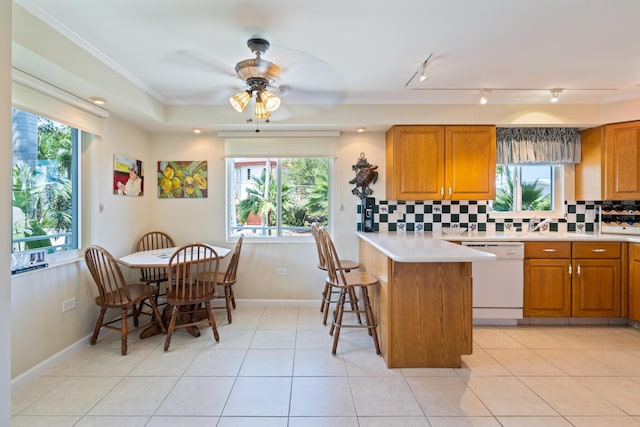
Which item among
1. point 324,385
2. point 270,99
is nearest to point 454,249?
point 324,385

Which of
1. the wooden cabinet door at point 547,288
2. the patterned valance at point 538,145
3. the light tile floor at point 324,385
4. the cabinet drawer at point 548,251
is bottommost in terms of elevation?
the light tile floor at point 324,385

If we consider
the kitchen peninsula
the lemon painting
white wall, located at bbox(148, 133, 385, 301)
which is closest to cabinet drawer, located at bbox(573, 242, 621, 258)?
the kitchen peninsula

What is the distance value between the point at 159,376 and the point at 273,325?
1.15 meters

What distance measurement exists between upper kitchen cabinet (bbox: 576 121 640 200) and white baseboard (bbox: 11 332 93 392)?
5300 millimetres

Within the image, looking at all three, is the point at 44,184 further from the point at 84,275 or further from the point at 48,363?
the point at 48,363

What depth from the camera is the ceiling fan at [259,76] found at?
83.3 inches

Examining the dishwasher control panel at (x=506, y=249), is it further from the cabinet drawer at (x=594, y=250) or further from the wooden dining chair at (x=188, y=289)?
the wooden dining chair at (x=188, y=289)

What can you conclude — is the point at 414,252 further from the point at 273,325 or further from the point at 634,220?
the point at 634,220

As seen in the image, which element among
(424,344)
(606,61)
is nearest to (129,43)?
(424,344)

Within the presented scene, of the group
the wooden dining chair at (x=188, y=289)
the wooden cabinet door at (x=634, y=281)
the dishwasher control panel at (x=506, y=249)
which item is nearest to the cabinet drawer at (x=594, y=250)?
the wooden cabinet door at (x=634, y=281)

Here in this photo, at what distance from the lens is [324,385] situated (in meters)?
2.09

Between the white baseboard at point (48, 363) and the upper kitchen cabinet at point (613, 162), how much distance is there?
17.4ft

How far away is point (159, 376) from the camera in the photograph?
2203mm

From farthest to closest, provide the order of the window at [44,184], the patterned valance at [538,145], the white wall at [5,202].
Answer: the patterned valance at [538,145], the window at [44,184], the white wall at [5,202]
